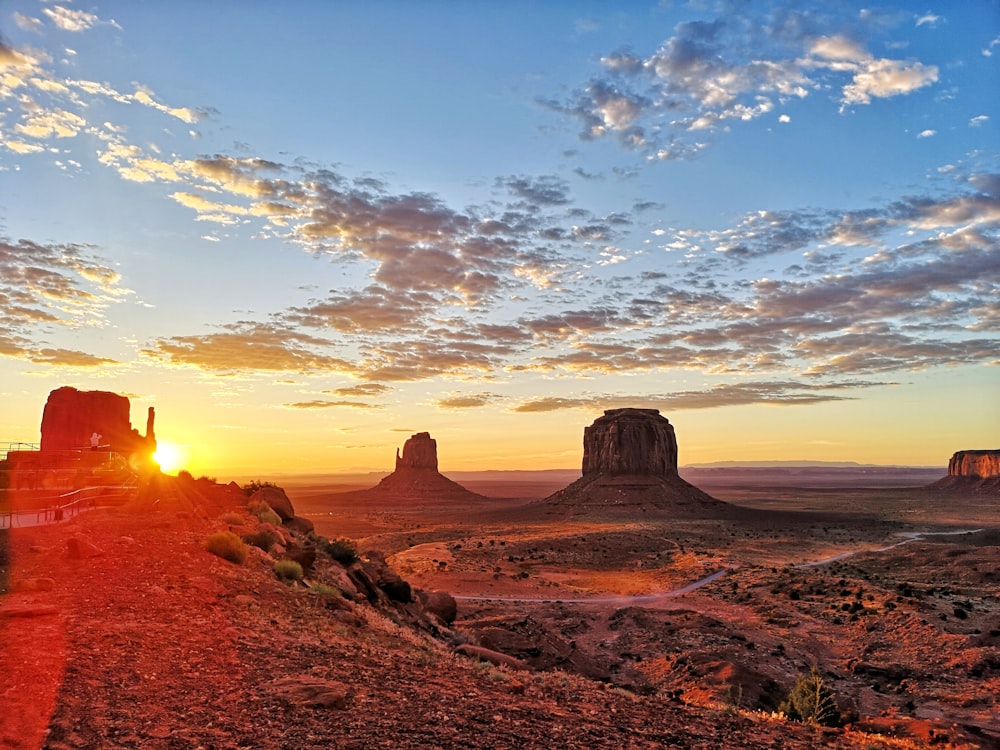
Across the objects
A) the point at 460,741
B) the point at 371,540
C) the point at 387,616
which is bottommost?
the point at 371,540

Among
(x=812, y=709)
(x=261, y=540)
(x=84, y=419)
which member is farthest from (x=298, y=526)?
(x=84, y=419)

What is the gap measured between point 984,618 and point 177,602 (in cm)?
3070

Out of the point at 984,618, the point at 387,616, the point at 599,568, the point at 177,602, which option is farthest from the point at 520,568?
the point at 177,602

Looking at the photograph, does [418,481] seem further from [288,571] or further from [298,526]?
[288,571]

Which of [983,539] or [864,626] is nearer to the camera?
[864,626]

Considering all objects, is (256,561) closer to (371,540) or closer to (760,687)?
(760,687)

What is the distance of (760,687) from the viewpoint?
17234 mm

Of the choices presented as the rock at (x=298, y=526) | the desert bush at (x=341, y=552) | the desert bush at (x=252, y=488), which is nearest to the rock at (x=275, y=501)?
the rock at (x=298, y=526)

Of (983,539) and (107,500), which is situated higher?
(107,500)

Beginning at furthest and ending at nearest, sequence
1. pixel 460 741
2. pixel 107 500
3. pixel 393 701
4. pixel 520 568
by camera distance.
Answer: pixel 520 568, pixel 107 500, pixel 393 701, pixel 460 741

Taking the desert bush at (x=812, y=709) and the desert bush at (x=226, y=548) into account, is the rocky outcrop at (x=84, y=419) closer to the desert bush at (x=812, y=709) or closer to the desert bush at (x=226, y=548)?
the desert bush at (x=226, y=548)

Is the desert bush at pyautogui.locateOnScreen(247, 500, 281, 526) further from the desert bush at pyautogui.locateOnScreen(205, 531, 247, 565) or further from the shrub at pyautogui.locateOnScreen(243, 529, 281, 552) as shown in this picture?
the desert bush at pyautogui.locateOnScreen(205, 531, 247, 565)

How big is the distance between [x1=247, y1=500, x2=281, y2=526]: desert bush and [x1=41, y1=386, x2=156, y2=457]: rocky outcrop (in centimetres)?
3418

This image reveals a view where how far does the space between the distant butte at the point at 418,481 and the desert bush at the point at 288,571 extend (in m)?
126
